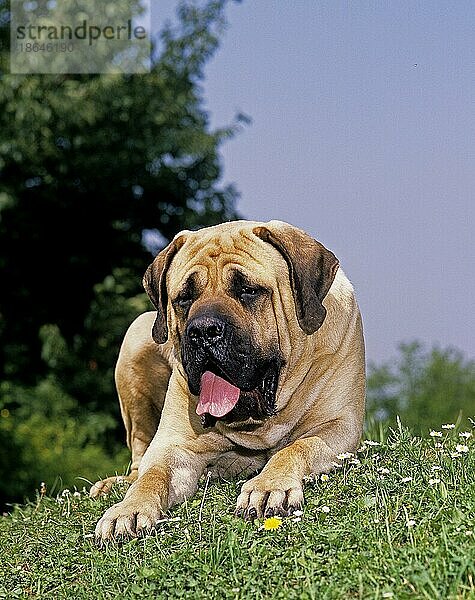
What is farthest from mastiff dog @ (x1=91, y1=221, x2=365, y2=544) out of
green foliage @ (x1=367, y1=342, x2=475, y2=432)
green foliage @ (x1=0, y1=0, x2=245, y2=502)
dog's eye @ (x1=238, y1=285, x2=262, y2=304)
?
green foliage @ (x1=367, y1=342, x2=475, y2=432)

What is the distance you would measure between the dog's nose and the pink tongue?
0.26 meters

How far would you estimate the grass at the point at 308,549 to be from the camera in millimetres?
2869

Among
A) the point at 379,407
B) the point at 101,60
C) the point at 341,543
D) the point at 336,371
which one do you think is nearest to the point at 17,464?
the point at 101,60

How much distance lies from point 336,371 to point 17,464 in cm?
812

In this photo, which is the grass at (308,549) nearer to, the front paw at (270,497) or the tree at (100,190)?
the front paw at (270,497)

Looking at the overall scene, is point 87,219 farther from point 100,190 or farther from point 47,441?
point 47,441

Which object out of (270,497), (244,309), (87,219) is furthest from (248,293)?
(87,219)

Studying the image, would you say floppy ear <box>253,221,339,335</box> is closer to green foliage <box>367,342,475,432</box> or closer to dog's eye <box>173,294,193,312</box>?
dog's eye <box>173,294,193,312</box>

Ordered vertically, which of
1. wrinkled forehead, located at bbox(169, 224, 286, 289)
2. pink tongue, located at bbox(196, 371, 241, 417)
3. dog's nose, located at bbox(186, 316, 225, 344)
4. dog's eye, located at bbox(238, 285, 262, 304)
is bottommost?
pink tongue, located at bbox(196, 371, 241, 417)

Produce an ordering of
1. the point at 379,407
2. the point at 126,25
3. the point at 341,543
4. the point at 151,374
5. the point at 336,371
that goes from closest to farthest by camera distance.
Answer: the point at 341,543
the point at 336,371
the point at 151,374
the point at 126,25
the point at 379,407

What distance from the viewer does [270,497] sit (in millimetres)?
3549

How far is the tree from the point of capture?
12438 millimetres

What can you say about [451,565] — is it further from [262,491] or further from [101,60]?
[101,60]

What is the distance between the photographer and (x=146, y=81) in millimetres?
12594
